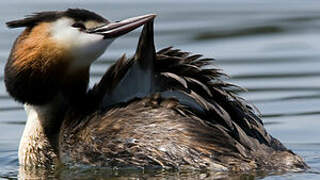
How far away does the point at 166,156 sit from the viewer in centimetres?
1020

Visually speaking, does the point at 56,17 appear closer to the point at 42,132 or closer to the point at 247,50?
the point at 42,132

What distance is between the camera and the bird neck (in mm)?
11023

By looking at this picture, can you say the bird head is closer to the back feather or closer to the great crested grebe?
the great crested grebe

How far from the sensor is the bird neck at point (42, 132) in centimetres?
1102

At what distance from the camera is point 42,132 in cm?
1109

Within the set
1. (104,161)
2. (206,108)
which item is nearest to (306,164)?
(206,108)

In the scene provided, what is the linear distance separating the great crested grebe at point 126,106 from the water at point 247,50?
19 centimetres

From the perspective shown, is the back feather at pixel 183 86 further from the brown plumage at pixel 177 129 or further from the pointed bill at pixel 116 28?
the pointed bill at pixel 116 28

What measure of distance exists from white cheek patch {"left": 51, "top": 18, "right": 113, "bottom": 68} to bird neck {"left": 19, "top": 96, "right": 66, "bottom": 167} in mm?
501

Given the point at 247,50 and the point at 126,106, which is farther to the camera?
the point at 247,50

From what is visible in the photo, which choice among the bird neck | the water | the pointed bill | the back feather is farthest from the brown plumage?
the bird neck

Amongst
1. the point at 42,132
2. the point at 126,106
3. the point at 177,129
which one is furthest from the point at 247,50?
the point at 177,129

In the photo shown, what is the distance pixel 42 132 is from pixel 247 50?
243 inches

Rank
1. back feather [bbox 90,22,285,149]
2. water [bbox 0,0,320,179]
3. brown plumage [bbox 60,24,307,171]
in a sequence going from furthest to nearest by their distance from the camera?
water [bbox 0,0,320,179]
back feather [bbox 90,22,285,149]
brown plumage [bbox 60,24,307,171]
